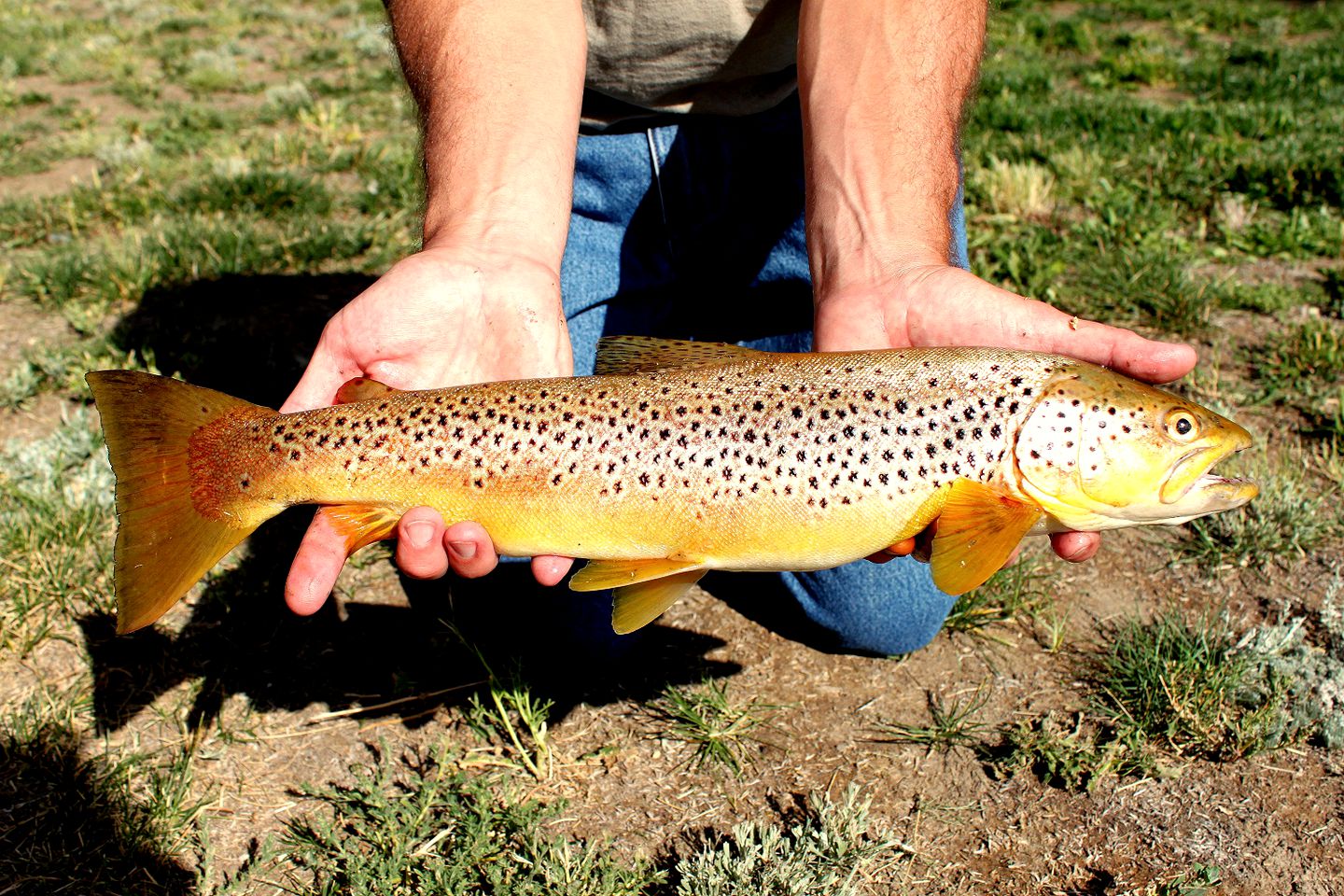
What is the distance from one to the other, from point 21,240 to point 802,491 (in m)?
7.46

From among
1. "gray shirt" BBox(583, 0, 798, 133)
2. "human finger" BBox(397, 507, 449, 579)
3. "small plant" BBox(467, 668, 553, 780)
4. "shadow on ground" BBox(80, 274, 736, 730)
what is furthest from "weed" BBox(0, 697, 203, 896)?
"gray shirt" BBox(583, 0, 798, 133)

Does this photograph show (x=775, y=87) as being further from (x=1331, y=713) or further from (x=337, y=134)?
(x=337, y=134)

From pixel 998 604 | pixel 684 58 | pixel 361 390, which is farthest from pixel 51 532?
pixel 998 604

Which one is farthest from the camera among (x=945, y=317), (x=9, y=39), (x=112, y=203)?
(x=9, y=39)

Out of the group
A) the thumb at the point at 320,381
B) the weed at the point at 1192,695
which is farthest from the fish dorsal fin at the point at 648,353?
the weed at the point at 1192,695

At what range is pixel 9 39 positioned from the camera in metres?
14.7

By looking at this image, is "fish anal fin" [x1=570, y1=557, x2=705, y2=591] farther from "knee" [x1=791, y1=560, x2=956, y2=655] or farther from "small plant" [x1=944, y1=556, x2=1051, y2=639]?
"small plant" [x1=944, y1=556, x2=1051, y2=639]

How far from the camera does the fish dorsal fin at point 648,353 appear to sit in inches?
138

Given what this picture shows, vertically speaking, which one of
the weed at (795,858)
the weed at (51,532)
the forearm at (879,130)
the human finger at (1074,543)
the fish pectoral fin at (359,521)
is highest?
the forearm at (879,130)

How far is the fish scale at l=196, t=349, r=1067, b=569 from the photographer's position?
315 centimetres

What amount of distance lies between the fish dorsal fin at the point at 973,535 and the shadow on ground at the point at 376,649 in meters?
1.68

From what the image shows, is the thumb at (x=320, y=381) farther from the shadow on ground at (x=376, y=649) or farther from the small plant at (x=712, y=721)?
the small plant at (x=712, y=721)

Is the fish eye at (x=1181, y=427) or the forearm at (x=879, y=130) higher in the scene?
the forearm at (x=879, y=130)

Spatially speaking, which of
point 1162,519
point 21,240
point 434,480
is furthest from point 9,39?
point 1162,519
